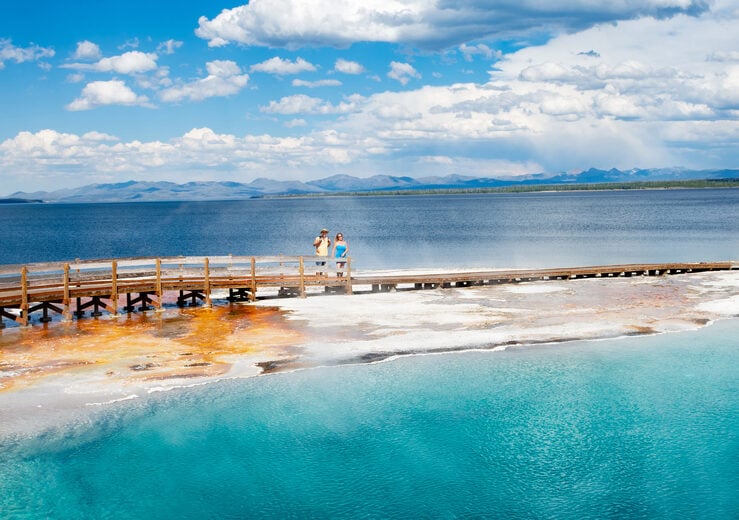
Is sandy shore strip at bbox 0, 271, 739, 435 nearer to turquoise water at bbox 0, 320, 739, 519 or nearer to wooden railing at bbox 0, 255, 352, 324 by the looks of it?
wooden railing at bbox 0, 255, 352, 324

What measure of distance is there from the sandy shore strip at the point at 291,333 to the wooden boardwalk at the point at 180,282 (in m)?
0.88

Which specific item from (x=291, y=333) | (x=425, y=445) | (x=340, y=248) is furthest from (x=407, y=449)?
(x=340, y=248)

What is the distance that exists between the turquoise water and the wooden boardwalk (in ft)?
37.3

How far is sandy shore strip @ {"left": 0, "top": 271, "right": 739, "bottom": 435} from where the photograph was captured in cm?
1756

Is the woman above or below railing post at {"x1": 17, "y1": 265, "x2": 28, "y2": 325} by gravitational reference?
above

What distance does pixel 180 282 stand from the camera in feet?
94.4

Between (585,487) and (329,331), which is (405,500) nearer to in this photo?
(585,487)

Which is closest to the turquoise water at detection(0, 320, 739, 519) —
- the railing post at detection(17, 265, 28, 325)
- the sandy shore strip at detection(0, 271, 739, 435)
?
the sandy shore strip at detection(0, 271, 739, 435)

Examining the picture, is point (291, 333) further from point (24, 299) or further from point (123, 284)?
point (24, 299)

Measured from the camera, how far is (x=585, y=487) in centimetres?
1256

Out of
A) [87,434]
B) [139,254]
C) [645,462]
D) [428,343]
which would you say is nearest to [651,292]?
[428,343]

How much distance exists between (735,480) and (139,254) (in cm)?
7707

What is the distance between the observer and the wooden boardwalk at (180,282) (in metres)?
26.2

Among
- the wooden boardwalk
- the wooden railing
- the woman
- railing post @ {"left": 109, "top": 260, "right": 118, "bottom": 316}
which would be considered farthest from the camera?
the woman
